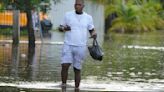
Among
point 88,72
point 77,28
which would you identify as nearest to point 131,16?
point 88,72

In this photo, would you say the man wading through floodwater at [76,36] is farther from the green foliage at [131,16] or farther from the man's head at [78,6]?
the green foliage at [131,16]

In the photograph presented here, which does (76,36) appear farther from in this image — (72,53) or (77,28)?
(72,53)

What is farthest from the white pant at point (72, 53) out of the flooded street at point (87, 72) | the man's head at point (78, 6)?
the man's head at point (78, 6)

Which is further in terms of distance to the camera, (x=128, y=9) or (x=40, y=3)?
(x=128, y=9)

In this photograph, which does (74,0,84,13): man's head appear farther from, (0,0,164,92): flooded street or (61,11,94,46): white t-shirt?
(0,0,164,92): flooded street

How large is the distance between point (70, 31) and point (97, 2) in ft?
126

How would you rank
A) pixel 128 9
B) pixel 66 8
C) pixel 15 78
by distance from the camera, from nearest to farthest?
pixel 15 78
pixel 66 8
pixel 128 9

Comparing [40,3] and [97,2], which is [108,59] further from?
[97,2]

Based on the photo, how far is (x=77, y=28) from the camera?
13.6 metres

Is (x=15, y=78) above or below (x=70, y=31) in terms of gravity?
below

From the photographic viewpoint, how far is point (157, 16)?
6656 cm

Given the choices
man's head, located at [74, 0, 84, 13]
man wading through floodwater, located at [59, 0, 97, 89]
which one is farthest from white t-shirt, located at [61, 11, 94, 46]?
man's head, located at [74, 0, 84, 13]

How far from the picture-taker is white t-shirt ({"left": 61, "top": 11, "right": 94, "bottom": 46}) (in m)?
13.5

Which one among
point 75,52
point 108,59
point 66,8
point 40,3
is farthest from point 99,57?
point 66,8
